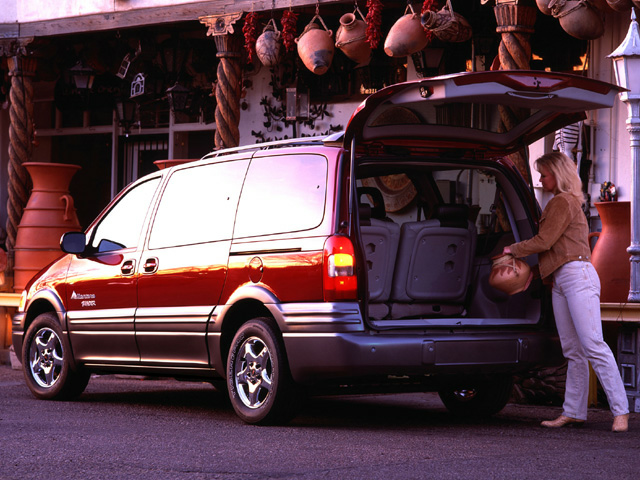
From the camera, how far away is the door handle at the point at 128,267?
8461mm

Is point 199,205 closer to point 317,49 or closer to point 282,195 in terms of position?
point 282,195

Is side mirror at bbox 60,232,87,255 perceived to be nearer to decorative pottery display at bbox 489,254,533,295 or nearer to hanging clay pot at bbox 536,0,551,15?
decorative pottery display at bbox 489,254,533,295

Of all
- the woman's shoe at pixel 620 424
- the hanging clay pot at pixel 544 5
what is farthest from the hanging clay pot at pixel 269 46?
the woman's shoe at pixel 620 424

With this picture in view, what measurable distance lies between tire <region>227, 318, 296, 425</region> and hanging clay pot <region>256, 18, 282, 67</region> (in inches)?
237

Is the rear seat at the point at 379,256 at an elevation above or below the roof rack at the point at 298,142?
below

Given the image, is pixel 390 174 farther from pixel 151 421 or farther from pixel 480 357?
pixel 151 421

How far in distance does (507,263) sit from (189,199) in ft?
7.23

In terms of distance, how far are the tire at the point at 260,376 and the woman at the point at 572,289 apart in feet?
5.24

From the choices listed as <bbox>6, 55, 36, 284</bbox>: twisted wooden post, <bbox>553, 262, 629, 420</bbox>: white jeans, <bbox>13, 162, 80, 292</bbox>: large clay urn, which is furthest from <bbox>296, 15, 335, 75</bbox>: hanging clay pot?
<bbox>553, 262, 629, 420</bbox>: white jeans

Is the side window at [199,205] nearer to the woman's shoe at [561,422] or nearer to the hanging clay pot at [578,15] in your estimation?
the woman's shoe at [561,422]

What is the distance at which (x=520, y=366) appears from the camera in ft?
24.0

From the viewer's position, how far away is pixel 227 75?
13.5 metres

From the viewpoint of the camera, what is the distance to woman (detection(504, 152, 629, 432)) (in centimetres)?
736

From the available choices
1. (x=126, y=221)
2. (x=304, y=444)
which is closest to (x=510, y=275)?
(x=304, y=444)
